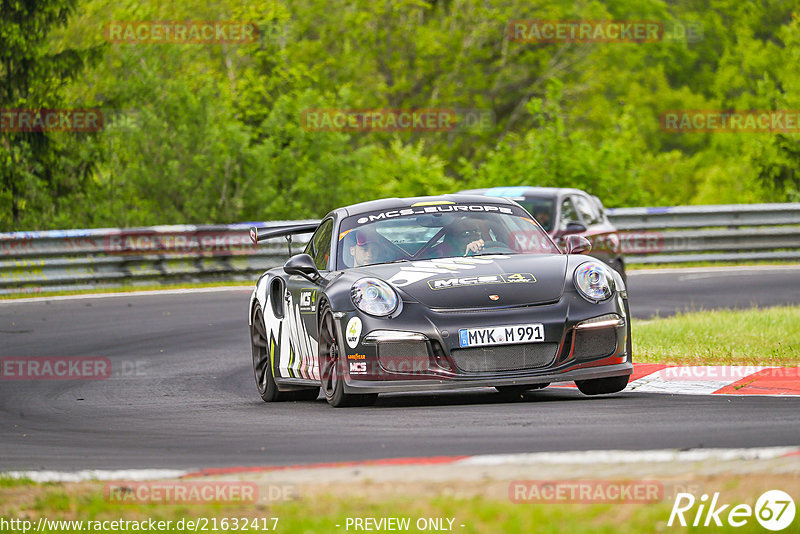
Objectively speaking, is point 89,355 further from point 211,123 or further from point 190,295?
point 211,123

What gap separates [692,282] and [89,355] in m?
10.1

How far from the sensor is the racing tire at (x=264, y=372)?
10.0 m

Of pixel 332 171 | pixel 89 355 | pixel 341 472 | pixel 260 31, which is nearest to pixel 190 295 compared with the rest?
pixel 89 355

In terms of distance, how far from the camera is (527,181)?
27594mm

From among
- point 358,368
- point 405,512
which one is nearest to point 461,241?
point 358,368

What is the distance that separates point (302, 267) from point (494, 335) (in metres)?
1.66

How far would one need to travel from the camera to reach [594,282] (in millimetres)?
8352

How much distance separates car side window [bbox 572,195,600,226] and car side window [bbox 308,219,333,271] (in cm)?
756

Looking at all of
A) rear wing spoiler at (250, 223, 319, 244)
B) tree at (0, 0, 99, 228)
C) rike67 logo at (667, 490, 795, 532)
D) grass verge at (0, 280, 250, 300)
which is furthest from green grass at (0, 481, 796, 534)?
tree at (0, 0, 99, 228)

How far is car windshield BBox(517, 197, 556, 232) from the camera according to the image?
676 inches

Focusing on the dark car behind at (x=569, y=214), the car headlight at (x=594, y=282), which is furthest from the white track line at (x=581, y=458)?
the dark car behind at (x=569, y=214)

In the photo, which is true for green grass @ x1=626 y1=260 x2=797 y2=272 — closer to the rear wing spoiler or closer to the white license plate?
the rear wing spoiler

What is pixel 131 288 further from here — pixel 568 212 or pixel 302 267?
pixel 302 267

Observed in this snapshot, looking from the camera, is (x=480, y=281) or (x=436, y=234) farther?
(x=436, y=234)
